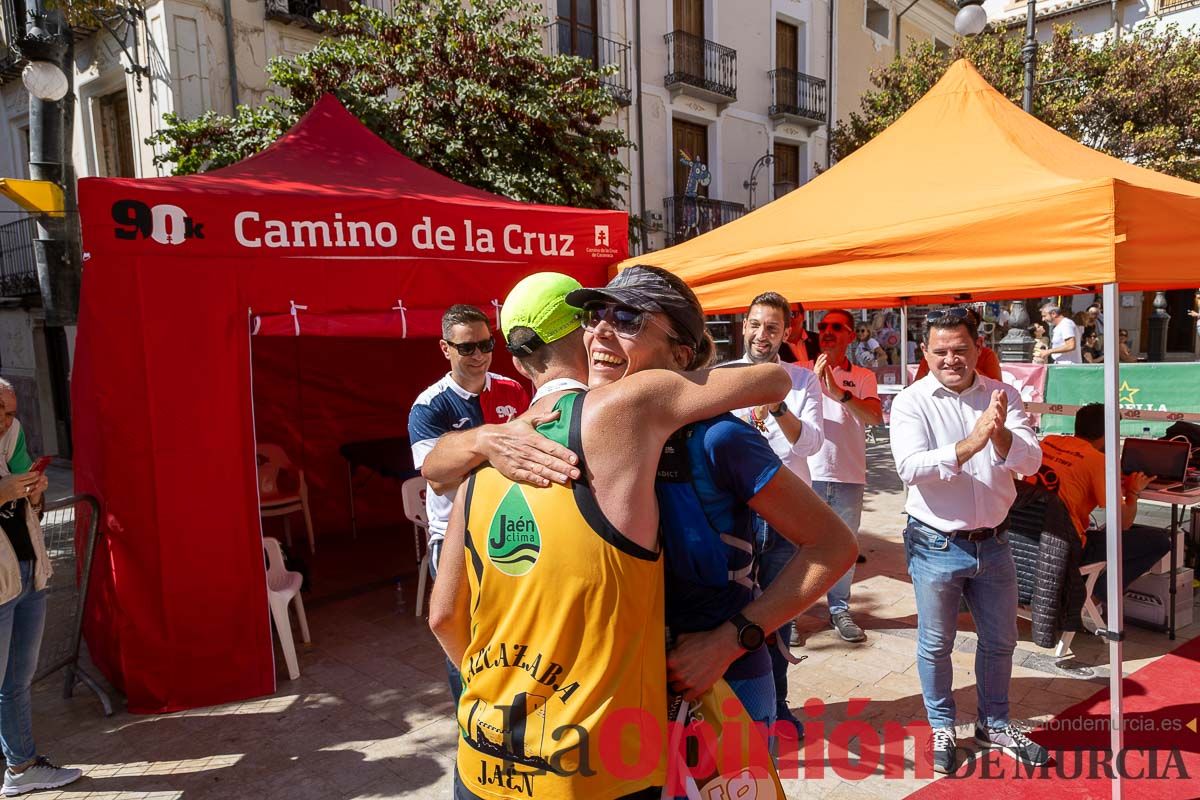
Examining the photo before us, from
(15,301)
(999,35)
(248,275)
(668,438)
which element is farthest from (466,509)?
(999,35)

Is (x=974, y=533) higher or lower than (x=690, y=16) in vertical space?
lower

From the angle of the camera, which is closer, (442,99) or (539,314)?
(539,314)

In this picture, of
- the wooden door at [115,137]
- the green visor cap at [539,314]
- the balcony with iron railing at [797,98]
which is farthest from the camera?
the balcony with iron railing at [797,98]

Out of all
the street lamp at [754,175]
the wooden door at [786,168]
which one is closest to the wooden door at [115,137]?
the street lamp at [754,175]

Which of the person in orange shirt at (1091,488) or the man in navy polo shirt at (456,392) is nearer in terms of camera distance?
the man in navy polo shirt at (456,392)

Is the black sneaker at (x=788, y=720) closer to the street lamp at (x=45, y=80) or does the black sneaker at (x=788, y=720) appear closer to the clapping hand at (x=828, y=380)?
the clapping hand at (x=828, y=380)

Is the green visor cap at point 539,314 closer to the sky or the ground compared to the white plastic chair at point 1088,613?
closer to the sky

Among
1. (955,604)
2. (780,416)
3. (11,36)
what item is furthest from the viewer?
(11,36)

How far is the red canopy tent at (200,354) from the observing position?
374 cm

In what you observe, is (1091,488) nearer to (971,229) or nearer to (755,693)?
(971,229)

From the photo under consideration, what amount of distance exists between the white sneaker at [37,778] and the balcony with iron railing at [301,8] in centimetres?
992

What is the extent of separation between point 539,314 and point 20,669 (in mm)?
3086

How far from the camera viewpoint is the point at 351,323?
425 centimetres

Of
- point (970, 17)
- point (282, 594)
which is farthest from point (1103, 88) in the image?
point (282, 594)
